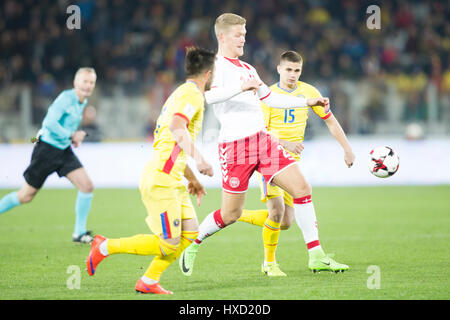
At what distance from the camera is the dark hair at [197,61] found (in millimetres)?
5480

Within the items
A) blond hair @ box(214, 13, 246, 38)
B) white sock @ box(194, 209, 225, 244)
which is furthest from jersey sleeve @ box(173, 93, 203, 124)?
white sock @ box(194, 209, 225, 244)

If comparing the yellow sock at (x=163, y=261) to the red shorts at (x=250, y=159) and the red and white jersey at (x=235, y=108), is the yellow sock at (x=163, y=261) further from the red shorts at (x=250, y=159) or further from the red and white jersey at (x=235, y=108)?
the red and white jersey at (x=235, y=108)

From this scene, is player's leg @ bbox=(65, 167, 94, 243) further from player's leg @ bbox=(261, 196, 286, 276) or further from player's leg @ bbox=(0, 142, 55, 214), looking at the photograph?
player's leg @ bbox=(261, 196, 286, 276)

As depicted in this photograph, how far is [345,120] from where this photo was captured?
16.8 meters

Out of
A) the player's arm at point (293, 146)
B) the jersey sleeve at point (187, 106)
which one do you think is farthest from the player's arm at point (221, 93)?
the player's arm at point (293, 146)

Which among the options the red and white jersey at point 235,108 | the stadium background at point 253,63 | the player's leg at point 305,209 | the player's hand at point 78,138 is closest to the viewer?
the player's leg at point 305,209

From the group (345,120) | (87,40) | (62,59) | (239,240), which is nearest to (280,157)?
(239,240)

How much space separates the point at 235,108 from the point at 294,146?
1007 mm

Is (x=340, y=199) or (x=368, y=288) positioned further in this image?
(x=340, y=199)

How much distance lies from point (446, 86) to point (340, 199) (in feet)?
20.1

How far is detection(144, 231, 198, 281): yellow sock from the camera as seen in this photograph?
18.0ft

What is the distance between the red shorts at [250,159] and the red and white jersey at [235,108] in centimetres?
8

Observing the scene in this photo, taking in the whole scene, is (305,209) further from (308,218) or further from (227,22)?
(227,22)
